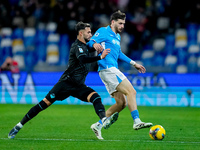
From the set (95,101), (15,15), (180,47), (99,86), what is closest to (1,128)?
(95,101)

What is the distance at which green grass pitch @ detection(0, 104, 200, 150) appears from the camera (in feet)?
22.2

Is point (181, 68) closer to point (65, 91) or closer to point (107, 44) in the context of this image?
point (107, 44)

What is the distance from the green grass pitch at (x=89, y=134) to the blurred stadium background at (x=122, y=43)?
3.64 metres

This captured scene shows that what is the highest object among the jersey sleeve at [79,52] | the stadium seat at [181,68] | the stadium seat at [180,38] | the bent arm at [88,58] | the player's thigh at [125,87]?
the jersey sleeve at [79,52]

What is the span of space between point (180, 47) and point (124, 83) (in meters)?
10.8

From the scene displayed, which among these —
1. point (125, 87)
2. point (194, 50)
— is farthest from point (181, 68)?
point (125, 87)

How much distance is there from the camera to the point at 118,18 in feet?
25.9

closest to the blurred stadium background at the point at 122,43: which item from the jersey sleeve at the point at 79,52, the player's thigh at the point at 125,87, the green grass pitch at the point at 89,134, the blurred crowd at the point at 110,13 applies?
the blurred crowd at the point at 110,13

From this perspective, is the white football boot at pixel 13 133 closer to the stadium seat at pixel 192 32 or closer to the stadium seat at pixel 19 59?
the stadium seat at pixel 19 59

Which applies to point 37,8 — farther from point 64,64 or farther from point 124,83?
point 124,83

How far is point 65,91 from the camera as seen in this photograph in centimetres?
765

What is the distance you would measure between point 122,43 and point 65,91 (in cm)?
1137

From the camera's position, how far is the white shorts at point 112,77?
25.2 ft

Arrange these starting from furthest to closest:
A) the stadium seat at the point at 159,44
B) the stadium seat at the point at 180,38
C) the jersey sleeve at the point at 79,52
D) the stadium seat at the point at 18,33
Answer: the stadium seat at the point at 18,33
the stadium seat at the point at 159,44
the stadium seat at the point at 180,38
the jersey sleeve at the point at 79,52
